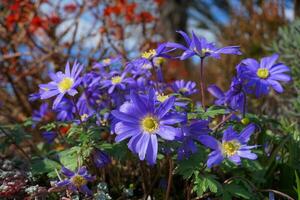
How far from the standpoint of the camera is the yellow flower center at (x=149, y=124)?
156 centimetres

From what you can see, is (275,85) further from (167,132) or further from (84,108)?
(84,108)

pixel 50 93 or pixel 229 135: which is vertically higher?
pixel 50 93

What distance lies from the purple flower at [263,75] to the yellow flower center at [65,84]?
0.67 metres

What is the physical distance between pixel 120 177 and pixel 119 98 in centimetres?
44

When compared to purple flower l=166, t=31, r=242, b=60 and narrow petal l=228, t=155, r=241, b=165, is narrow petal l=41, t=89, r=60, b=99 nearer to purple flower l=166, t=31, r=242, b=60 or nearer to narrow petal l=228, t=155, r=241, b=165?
purple flower l=166, t=31, r=242, b=60

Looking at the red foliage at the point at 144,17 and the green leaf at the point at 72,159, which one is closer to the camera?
the green leaf at the point at 72,159

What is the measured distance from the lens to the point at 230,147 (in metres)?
1.67

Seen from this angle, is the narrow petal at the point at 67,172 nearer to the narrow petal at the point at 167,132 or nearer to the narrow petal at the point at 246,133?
the narrow petal at the point at 167,132

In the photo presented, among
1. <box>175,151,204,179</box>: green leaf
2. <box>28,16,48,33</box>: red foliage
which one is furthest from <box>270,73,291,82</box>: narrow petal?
<box>28,16,48,33</box>: red foliage

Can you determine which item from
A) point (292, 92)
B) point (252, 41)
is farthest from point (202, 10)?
point (292, 92)

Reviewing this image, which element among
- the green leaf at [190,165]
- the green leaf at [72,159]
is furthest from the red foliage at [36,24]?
the green leaf at [190,165]

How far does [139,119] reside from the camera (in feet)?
5.17

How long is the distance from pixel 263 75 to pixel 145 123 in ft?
2.27

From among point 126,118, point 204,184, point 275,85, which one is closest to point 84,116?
point 126,118
